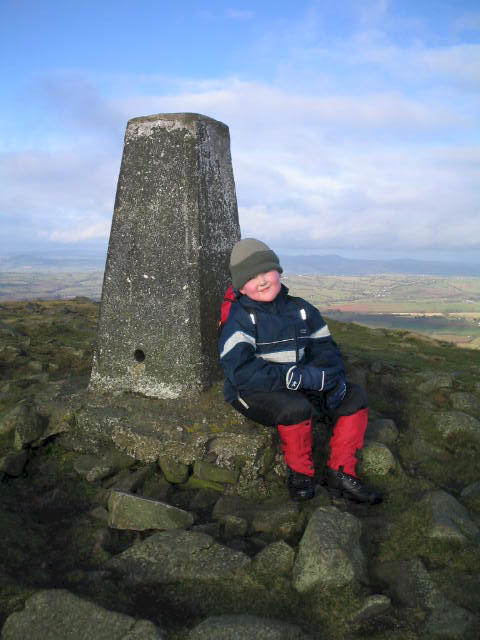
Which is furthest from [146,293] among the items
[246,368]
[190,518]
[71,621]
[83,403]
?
[71,621]

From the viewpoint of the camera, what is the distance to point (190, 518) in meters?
4.64

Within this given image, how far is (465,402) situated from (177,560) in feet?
18.5

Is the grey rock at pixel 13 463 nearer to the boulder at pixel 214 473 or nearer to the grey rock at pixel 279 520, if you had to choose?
the boulder at pixel 214 473

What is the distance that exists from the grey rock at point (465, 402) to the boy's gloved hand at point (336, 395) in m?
3.44

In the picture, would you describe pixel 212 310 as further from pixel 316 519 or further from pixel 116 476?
pixel 316 519

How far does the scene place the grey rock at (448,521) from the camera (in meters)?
4.11

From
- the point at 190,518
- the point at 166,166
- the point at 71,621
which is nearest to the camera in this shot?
the point at 71,621

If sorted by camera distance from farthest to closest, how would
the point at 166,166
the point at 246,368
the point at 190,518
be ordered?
the point at 166,166 < the point at 246,368 < the point at 190,518

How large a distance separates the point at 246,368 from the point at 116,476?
1998mm

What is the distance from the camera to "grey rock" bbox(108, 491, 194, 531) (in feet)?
14.9

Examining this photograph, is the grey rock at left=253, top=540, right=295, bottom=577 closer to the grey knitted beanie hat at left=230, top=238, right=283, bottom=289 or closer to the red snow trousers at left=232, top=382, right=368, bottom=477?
the red snow trousers at left=232, top=382, right=368, bottom=477

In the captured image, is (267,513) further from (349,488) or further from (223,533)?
(349,488)

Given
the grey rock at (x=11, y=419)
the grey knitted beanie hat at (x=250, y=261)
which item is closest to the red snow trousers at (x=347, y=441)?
the grey knitted beanie hat at (x=250, y=261)

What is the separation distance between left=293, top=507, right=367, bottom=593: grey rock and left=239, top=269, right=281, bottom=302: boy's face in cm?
217
